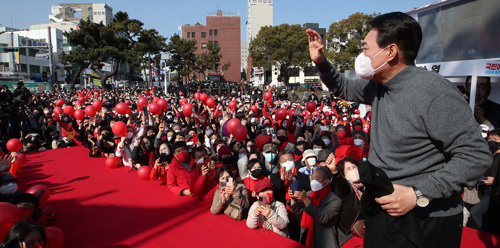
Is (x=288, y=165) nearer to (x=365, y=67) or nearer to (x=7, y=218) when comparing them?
(x=365, y=67)

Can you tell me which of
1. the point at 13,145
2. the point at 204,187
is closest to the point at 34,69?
the point at 13,145

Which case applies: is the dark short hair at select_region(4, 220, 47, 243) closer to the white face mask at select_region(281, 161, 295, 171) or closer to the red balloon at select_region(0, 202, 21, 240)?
the red balloon at select_region(0, 202, 21, 240)

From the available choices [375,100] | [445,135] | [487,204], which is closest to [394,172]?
[445,135]

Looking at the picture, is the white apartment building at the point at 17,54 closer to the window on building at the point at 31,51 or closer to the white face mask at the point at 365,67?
the window on building at the point at 31,51

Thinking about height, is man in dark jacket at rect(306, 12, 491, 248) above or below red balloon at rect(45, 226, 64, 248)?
above

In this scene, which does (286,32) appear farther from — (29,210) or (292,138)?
(29,210)

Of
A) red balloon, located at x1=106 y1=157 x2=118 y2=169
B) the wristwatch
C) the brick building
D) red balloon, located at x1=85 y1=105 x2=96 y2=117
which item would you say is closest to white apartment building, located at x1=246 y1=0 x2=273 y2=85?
the brick building

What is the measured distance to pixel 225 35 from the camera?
222 ft

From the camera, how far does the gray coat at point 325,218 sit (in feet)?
8.91

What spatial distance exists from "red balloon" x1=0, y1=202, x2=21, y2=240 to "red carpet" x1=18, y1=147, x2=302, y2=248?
1.59 ft

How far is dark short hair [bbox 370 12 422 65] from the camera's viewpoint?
4.28 feet

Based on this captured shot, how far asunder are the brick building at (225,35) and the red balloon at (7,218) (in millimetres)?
66658

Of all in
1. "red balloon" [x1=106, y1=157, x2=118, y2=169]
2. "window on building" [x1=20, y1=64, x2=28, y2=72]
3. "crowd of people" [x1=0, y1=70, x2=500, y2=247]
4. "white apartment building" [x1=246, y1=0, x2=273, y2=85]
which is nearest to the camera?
"crowd of people" [x1=0, y1=70, x2=500, y2=247]

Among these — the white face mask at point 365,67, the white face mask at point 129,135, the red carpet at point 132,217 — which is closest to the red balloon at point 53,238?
the red carpet at point 132,217
